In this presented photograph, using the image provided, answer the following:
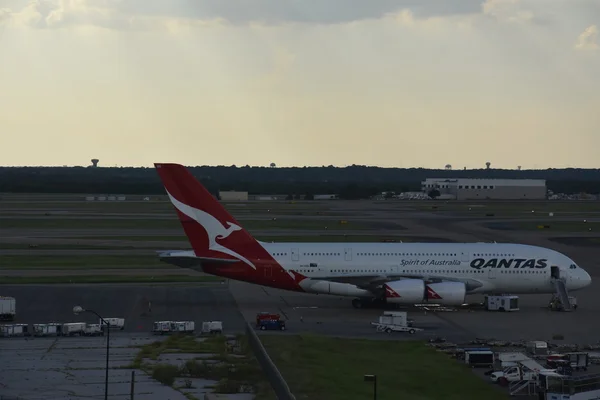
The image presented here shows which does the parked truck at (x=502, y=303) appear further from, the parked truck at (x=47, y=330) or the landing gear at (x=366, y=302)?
the parked truck at (x=47, y=330)

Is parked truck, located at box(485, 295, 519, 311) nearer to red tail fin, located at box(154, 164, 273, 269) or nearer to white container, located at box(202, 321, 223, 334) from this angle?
red tail fin, located at box(154, 164, 273, 269)

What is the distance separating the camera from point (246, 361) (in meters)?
43.3

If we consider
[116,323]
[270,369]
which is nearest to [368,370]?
[270,369]

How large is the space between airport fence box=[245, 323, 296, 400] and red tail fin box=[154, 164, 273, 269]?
10737mm

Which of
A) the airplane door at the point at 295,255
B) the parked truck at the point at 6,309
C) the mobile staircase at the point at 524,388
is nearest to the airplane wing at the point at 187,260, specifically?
the airplane door at the point at 295,255

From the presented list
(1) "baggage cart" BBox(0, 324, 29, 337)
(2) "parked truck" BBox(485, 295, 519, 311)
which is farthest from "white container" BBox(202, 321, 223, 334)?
(2) "parked truck" BBox(485, 295, 519, 311)

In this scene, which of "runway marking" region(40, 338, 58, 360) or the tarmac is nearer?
the tarmac

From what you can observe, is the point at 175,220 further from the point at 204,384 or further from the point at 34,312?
the point at 204,384

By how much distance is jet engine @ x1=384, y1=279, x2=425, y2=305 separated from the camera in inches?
2285

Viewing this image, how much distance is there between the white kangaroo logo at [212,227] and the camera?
59344mm

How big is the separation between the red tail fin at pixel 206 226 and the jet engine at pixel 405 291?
26.3 ft

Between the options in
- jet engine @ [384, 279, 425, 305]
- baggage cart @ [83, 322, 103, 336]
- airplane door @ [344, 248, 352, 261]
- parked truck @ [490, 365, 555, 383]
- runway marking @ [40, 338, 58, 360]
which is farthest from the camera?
airplane door @ [344, 248, 352, 261]

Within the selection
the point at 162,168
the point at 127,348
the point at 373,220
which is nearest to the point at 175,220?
the point at 373,220

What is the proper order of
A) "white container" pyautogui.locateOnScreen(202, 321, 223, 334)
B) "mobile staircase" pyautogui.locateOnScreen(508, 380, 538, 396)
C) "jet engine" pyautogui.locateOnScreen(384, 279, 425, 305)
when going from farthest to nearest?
1. "jet engine" pyautogui.locateOnScreen(384, 279, 425, 305)
2. "white container" pyautogui.locateOnScreen(202, 321, 223, 334)
3. "mobile staircase" pyautogui.locateOnScreen(508, 380, 538, 396)
